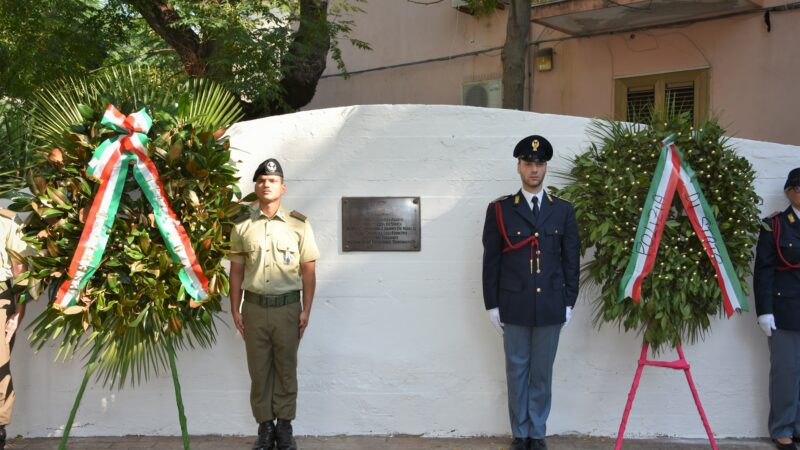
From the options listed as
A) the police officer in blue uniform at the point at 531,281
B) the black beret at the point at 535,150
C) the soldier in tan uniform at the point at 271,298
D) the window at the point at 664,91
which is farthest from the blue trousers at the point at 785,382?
the window at the point at 664,91

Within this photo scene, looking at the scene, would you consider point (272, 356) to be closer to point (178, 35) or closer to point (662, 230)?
point (662, 230)

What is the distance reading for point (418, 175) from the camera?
4.57m

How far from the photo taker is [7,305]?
413 cm

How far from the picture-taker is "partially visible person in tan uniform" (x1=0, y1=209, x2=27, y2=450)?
406 centimetres

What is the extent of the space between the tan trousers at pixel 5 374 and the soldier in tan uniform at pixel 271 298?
1.34 meters

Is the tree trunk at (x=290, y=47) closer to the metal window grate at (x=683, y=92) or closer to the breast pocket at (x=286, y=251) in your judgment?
the breast pocket at (x=286, y=251)

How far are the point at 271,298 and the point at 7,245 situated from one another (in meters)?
1.57

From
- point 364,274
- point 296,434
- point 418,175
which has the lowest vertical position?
point 296,434

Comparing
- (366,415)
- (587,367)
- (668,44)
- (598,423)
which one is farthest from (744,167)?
(668,44)

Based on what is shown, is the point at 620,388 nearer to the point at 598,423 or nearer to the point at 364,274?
the point at 598,423

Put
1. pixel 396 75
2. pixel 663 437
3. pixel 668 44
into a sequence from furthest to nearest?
pixel 396 75, pixel 668 44, pixel 663 437

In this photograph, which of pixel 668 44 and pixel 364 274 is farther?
pixel 668 44

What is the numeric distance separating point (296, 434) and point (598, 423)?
197cm

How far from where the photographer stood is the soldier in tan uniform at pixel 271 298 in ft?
13.3
